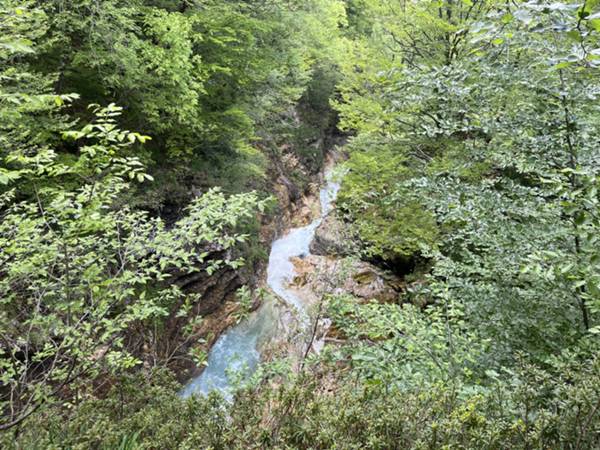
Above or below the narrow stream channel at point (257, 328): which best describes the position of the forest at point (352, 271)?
above

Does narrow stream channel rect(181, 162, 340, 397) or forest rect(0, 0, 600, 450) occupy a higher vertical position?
forest rect(0, 0, 600, 450)

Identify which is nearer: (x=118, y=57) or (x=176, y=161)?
(x=118, y=57)

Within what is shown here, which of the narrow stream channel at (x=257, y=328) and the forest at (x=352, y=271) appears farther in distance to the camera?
the narrow stream channel at (x=257, y=328)

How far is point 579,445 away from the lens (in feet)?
4.77

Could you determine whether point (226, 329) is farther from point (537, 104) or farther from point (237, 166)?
point (537, 104)

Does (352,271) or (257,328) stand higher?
(352,271)

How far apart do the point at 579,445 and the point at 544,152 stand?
2.20 m

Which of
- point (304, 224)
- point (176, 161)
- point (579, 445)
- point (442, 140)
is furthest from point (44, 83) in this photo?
point (304, 224)

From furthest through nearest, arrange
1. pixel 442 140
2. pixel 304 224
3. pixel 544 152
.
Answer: pixel 304 224
pixel 442 140
pixel 544 152

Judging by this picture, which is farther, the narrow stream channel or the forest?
the narrow stream channel

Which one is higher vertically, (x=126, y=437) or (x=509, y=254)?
(x=509, y=254)

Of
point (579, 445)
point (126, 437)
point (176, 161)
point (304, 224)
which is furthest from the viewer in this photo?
point (304, 224)

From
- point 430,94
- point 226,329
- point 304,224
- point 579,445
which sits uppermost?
point 430,94

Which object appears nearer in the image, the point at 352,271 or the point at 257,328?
the point at 352,271
